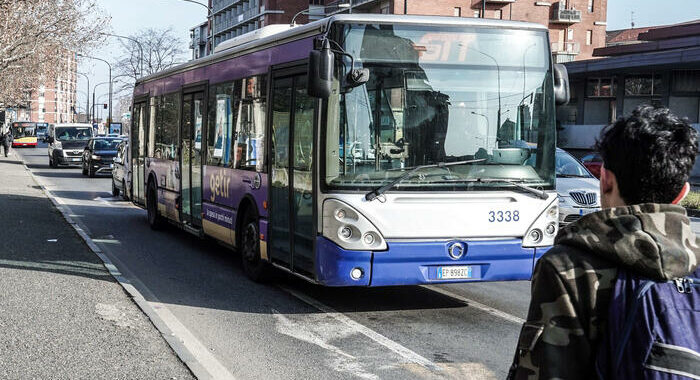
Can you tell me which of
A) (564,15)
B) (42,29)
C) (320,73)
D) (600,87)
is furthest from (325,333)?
(564,15)

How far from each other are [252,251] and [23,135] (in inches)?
3558

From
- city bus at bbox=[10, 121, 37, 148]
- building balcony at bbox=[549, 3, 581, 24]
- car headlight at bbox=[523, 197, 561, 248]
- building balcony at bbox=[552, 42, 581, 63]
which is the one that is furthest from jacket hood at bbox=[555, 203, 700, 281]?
city bus at bbox=[10, 121, 37, 148]

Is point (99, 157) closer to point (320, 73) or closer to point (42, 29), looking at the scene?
point (42, 29)

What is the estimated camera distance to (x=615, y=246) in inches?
82.3

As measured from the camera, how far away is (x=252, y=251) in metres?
10.7

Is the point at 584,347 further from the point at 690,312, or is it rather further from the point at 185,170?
the point at 185,170

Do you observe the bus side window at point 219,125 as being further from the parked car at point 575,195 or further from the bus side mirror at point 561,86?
the parked car at point 575,195

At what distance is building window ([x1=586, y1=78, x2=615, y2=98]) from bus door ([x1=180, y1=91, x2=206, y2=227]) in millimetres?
44290

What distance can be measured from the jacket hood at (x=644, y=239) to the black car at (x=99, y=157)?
117 ft

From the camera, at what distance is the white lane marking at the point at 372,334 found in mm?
6812

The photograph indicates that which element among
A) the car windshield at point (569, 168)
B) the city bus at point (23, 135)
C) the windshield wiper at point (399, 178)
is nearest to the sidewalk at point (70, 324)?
the windshield wiper at point (399, 178)

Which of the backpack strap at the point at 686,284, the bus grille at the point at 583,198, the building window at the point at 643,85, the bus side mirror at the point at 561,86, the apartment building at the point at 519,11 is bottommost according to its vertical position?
the bus grille at the point at 583,198

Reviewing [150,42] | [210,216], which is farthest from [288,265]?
[150,42]

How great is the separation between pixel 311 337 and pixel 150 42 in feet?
278
